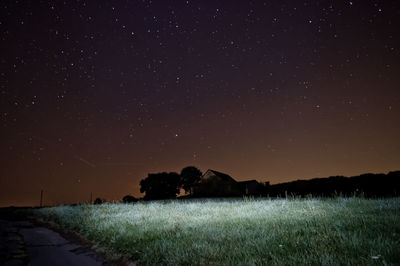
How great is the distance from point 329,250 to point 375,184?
58.3 ft

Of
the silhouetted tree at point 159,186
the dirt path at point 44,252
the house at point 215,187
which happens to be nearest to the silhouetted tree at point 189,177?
the silhouetted tree at point 159,186

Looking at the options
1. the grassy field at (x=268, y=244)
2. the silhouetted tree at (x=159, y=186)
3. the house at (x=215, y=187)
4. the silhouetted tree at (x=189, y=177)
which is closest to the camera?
the grassy field at (x=268, y=244)

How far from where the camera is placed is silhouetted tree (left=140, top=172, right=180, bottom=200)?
69.1 m

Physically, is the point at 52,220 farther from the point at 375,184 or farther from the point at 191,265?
the point at 375,184

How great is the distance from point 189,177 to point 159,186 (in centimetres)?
843

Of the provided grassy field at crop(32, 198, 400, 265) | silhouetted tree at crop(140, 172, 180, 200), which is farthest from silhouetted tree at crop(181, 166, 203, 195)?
grassy field at crop(32, 198, 400, 265)

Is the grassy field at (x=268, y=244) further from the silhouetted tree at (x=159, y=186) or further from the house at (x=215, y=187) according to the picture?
the silhouetted tree at (x=159, y=186)

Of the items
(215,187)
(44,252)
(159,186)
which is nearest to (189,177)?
(159,186)

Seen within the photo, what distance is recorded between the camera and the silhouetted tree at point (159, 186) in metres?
69.1

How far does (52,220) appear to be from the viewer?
13.6 metres

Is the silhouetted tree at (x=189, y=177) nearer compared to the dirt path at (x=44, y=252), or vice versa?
the dirt path at (x=44, y=252)

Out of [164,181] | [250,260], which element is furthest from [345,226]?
[164,181]

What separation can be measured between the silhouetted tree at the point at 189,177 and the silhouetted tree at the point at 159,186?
2860 millimetres

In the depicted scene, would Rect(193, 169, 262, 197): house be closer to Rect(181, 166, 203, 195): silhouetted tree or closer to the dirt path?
Rect(181, 166, 203, 195): silhouetted tree
